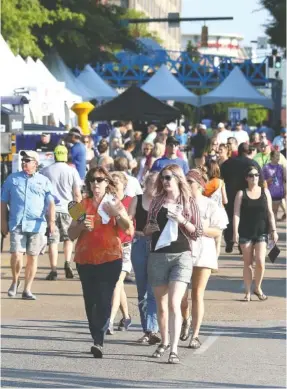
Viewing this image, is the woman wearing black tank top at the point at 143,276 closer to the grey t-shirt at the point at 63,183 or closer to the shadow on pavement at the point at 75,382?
the shadow on pavement at the point at 75,382

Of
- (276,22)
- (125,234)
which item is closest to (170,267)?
(125,234)

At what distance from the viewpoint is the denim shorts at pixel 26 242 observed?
48.8 feet

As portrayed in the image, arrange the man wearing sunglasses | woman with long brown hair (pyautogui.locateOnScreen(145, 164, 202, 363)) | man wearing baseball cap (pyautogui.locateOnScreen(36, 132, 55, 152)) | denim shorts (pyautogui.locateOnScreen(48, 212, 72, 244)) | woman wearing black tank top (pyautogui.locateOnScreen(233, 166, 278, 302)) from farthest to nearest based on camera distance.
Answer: man wearing baseball cap (pyautogui.locateOnScreen(36, 132, 55, 152))
denim shorts (pyautogui.locateOnScreen(48, 212, 72, 244))
woman wearing black tank top (pyautogui.locateOnScreen(233, 166, 278, 302))
the man wearing sunglasses
woman with long brown hair (pyautogui.locateOnScreen(145, 164, 202, 363))

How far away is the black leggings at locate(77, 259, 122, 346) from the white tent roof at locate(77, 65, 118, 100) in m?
35.8

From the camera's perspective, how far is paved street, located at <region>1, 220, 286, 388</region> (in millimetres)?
10016

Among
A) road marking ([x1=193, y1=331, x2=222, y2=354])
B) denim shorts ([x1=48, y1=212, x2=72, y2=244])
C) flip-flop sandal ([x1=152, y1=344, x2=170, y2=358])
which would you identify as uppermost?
denim shorts ([x1=48, y1=212, x2=72, y2=244])

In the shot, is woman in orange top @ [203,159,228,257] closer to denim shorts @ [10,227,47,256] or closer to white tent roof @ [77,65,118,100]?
denim shorts @ [10,227,47,256]

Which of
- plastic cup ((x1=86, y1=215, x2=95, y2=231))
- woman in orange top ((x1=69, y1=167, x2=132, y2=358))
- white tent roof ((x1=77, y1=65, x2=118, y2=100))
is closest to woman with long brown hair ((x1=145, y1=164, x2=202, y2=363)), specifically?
woman in orange top ((x1=69, y1=167, x2=132, y2=358))

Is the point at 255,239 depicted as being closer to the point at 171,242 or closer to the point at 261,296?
the point at 261,296

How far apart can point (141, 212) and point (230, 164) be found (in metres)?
7.14

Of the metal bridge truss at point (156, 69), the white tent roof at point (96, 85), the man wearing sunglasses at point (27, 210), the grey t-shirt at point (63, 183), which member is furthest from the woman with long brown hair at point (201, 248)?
the metal bridge truss at point (156, 69)

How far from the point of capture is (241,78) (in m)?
52.3

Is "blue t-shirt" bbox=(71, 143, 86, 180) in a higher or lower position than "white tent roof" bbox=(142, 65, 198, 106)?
lower

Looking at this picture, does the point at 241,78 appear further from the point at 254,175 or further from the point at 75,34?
the point at 254,175
